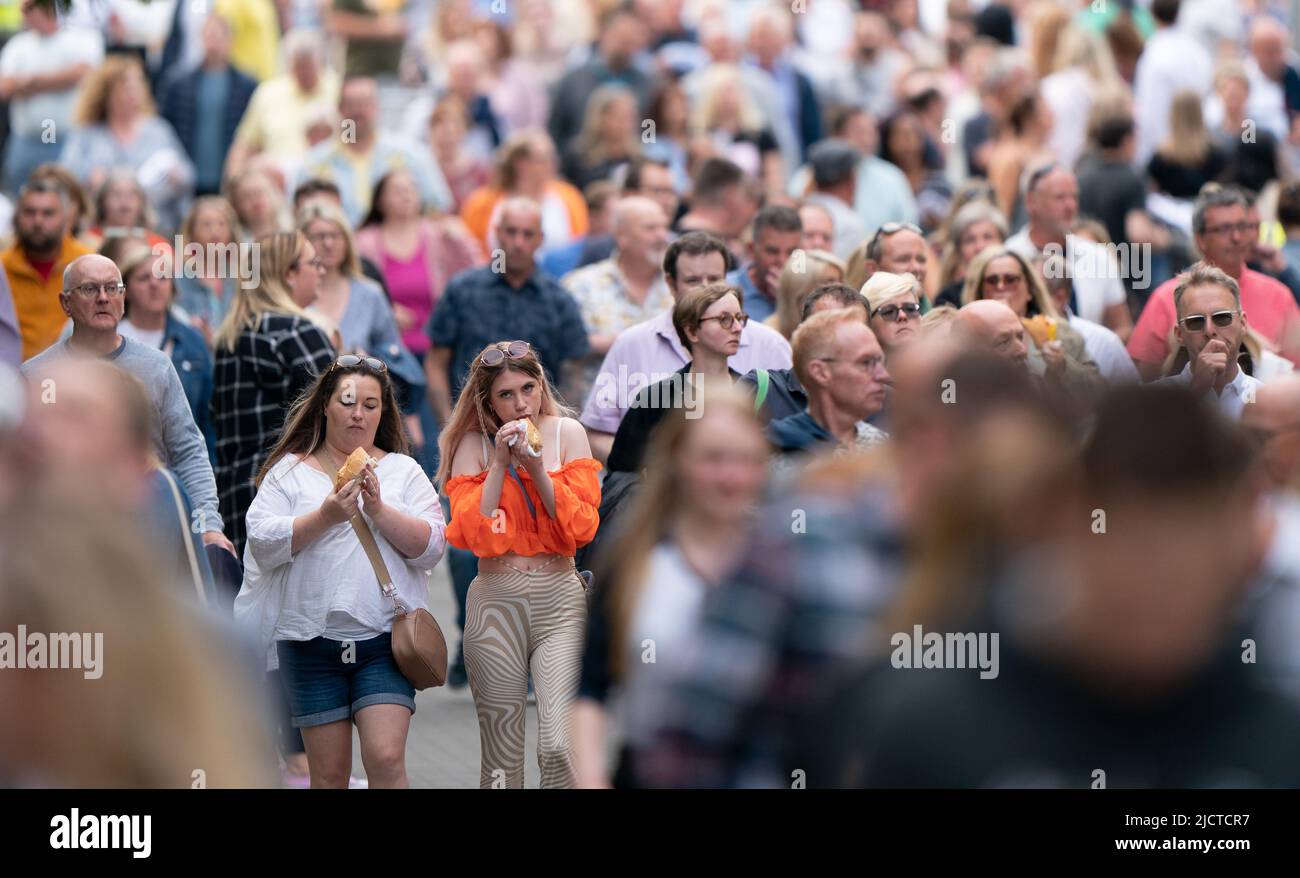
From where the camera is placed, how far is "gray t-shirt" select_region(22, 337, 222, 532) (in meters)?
7.07

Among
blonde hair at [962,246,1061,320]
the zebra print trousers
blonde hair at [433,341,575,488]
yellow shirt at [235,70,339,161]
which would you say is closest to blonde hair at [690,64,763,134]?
yellow shirt at [235,70,339,161]

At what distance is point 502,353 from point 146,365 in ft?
4.38

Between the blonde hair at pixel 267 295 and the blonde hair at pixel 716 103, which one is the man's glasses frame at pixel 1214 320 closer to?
the blonde hair at pixel 267 295

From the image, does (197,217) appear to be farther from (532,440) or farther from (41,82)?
(41,82)

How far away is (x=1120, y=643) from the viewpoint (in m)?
2.95

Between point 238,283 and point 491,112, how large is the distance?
7.83 m

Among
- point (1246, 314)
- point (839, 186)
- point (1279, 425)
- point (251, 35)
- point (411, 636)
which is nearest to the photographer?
point (1279, 425)

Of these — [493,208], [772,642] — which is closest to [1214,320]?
[772,642]

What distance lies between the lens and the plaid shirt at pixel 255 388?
800 centimetres

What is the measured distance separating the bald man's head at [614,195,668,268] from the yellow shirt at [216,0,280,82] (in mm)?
7123

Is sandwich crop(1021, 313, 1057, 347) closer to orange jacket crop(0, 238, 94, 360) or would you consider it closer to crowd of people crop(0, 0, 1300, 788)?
crowd of people crop(0, 0, 1300, 788)

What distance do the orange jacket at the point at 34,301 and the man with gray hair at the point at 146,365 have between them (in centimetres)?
255

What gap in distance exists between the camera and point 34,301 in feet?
31.9

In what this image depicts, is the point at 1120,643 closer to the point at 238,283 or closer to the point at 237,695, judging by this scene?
the point at 237,695
